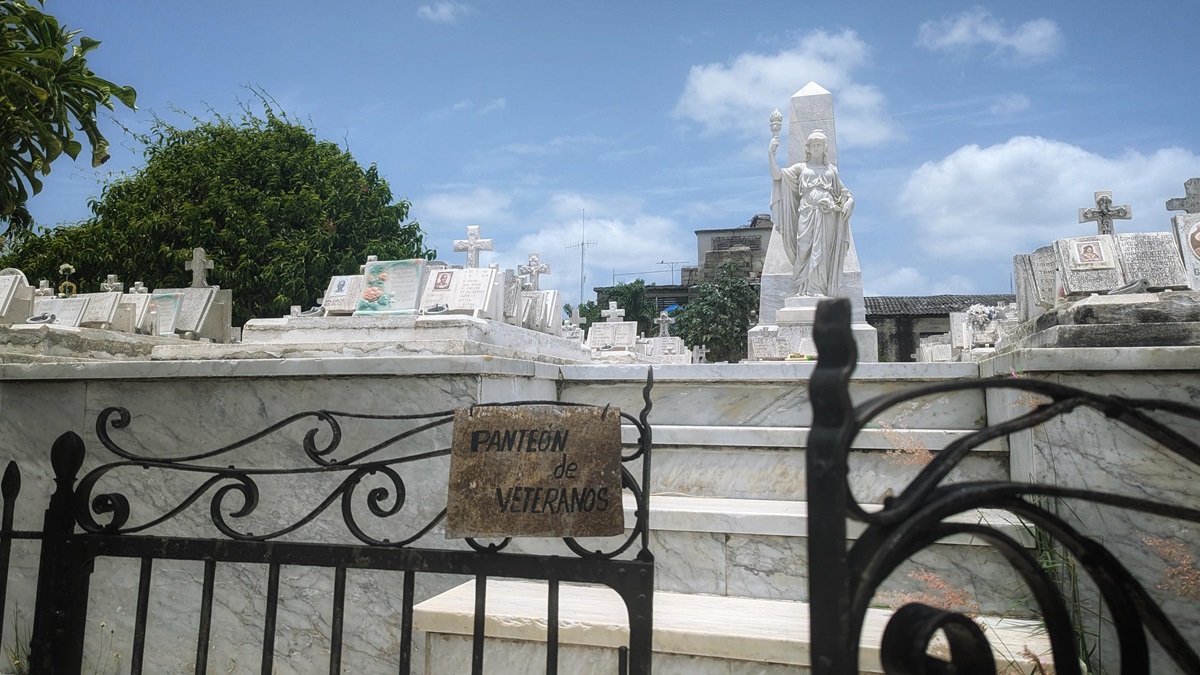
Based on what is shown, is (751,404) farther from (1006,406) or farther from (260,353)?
(260,353)

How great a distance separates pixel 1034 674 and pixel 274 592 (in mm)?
2286

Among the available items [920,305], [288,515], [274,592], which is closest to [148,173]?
[288,515]

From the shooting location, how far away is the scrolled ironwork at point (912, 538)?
0.84m

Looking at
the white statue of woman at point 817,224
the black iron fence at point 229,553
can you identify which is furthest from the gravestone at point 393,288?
the black iron fence at point 229,553

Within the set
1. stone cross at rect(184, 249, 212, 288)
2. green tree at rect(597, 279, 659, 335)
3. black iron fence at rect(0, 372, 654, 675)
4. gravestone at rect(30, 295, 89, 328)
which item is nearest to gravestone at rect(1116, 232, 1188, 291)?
black iron fence at rect(0, 372, 654, 675)

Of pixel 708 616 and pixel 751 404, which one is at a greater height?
pixel 751 404

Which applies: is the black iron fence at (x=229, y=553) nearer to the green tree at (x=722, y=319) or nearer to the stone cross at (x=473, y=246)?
the stone cross at (x=473, y=246)

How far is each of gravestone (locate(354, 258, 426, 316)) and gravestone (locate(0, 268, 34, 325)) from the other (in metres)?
5.32

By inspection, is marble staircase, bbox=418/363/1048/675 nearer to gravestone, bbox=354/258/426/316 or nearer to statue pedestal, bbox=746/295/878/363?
gravestone, bbox=354/258/426/316

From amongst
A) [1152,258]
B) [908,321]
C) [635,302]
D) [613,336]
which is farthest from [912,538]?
[635,302]

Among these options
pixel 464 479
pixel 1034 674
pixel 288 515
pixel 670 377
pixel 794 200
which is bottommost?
pixel 1034 674

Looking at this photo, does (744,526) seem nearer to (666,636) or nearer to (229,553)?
(666,636)

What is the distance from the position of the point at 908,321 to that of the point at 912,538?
39.7 m

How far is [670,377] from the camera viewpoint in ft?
15.5
